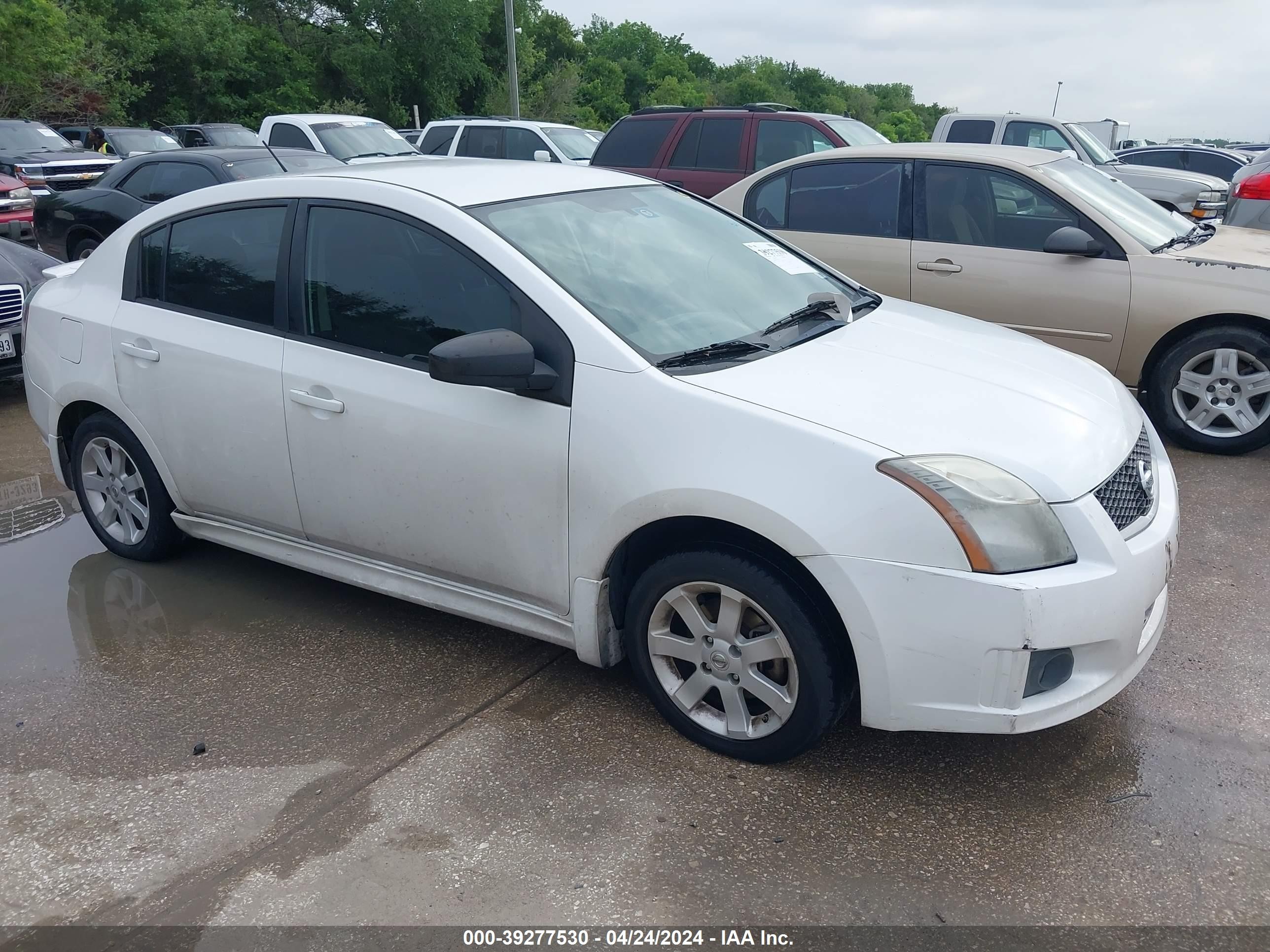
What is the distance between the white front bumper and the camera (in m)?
2.66

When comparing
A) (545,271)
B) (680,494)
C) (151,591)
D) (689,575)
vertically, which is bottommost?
(151,591)

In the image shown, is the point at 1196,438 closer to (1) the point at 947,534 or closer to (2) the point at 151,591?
(1) the point at 947,534

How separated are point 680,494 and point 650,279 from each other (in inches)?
36.5

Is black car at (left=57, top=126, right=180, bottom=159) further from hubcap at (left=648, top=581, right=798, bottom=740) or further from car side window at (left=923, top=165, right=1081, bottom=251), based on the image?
hubcap at (left=648, top=581, right=798, bottom=740)

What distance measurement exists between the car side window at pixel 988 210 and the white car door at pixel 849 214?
166 mm

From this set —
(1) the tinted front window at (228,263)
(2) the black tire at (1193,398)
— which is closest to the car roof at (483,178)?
(1) the tinted front window at (228,263)

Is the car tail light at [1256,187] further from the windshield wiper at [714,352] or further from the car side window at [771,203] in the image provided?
the windshield wiper at [714,352]

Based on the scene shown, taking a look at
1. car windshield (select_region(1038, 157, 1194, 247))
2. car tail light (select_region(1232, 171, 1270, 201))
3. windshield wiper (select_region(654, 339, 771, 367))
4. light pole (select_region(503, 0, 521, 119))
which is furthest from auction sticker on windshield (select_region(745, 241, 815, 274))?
light pole (select_region(503, 0, 521, 119))

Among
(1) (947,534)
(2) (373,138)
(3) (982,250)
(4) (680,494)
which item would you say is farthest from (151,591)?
(2) (373,138)

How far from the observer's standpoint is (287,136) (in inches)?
581

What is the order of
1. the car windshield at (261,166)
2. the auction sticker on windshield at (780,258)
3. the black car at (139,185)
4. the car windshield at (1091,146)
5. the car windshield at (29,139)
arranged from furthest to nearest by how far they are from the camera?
the car windshield at (29,139) → the car windshield at (1091,146) → the black car at (139,185) → the car windshield at (261,166) → the auction sticker on windshield at (780,258)

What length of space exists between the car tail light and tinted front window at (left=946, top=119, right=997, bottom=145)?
683 centimetres

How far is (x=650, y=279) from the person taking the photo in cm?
354

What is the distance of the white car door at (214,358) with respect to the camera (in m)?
3.84
